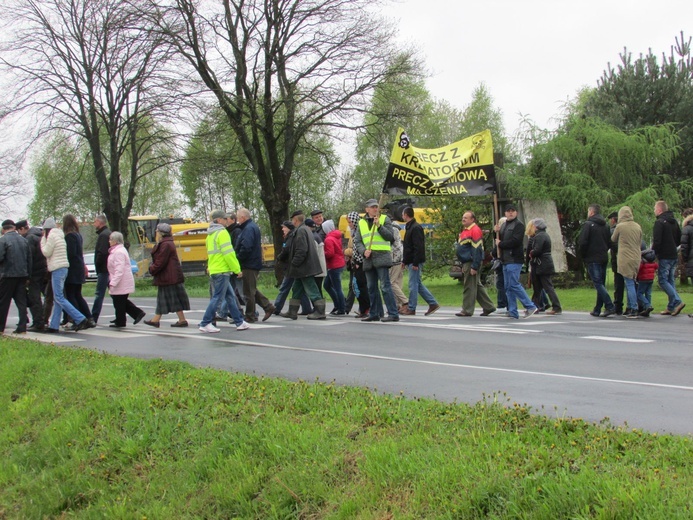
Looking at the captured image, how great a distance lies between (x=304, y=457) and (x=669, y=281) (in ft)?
38.0

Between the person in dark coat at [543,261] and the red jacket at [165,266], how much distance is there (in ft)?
21.6

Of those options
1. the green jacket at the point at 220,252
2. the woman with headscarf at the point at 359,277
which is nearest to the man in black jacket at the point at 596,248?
the woman with headscarf at the point at 359,277

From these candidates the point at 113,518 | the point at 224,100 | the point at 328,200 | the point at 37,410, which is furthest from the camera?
the point at 328,200

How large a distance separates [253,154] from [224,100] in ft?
8.18

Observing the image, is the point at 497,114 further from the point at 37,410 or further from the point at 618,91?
the point at 37,410

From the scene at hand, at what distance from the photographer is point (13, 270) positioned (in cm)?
1309

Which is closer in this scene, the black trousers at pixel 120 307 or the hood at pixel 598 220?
the black trousers at pixel 120 307

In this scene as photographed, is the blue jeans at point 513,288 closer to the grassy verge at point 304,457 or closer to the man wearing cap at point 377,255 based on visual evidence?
the man wearing cap at point 377,255

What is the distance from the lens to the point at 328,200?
60781mm

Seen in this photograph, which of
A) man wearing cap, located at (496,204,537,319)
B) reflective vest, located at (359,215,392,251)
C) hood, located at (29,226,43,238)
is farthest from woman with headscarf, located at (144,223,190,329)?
man wearing cap, located at (496,204,537,319)

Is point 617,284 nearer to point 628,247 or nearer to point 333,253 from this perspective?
point 628,247

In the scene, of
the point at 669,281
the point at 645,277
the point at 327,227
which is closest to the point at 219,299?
the point at 327,227

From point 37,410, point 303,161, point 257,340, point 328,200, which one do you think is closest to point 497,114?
point 328,200

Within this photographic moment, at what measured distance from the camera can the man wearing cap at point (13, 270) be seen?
42.9 feet
